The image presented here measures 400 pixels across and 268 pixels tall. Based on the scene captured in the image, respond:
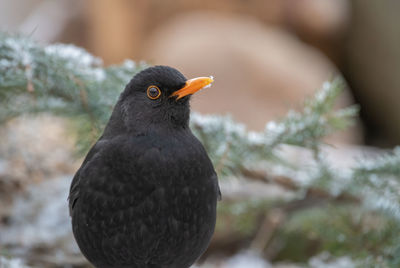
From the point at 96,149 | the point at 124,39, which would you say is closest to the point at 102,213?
the point at 96,149

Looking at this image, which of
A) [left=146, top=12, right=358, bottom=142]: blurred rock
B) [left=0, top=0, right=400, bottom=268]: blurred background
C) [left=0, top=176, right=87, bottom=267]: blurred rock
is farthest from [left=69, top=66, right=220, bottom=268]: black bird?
[left=146, top=12, right=358, bottom=142]: blurred rock

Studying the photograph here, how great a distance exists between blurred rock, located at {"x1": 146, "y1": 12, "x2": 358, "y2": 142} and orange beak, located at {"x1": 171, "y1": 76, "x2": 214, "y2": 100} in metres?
3.93

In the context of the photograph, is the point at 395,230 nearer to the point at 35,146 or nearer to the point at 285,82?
the point at 35,146

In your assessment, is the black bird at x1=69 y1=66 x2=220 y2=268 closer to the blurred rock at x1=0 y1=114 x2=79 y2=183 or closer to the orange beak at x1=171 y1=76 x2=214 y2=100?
the orange beak at x1=171 y1=76 x2=214 y2=100

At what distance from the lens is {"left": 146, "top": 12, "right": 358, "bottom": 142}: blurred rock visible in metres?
5.87

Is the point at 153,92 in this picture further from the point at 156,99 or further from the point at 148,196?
the point at 148,196

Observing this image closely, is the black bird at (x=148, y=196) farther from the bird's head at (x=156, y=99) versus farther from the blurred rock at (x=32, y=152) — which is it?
the blurred rock at (x=32, y=152)

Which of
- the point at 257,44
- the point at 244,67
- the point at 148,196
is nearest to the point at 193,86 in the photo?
the point at 148,196

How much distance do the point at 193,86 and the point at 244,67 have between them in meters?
4.45

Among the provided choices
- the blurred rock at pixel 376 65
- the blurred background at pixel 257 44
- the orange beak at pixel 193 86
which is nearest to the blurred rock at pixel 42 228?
the orange beak at pixel 193 86

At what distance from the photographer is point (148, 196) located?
150 cm

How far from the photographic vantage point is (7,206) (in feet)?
8.46

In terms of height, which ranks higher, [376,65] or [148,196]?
[376,65]

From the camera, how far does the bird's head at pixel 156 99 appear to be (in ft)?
5.37
